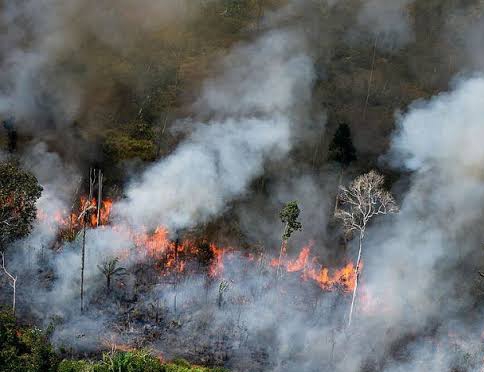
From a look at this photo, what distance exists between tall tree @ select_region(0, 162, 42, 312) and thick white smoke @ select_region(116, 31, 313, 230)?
7312 millimetres

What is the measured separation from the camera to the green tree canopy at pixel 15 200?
34.5 metres

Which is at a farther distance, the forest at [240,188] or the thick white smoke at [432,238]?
the thick white smoke at [432,238]

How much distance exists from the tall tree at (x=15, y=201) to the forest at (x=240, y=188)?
0.47 feet

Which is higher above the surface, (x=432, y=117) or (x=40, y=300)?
(x=432, y=117)

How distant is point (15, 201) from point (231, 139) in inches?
654

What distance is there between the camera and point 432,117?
149ft

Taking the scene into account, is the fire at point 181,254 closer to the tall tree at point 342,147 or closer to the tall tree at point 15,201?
the tall tree at point 15,201

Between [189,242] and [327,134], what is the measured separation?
16115mm

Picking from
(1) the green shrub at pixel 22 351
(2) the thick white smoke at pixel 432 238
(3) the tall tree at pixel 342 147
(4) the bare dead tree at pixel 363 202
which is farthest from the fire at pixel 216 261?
(1) the green shrub at pixel 22 351

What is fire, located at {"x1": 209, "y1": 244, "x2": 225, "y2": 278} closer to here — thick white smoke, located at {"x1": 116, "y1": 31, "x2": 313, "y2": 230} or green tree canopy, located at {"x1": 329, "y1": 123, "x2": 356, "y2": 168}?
thick white smoke, located at {"x1": 116, "y1": 31, "x2": 313, "y2": 230}

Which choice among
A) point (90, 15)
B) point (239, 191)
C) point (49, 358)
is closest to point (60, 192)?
point (239, 191)

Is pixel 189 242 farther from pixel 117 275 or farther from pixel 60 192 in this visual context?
pixel 60 192

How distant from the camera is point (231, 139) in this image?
4491cm

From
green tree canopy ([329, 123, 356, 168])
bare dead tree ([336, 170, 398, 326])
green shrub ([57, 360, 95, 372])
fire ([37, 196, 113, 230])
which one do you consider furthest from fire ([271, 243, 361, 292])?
green shrub ([57, 360, 95, 372])
